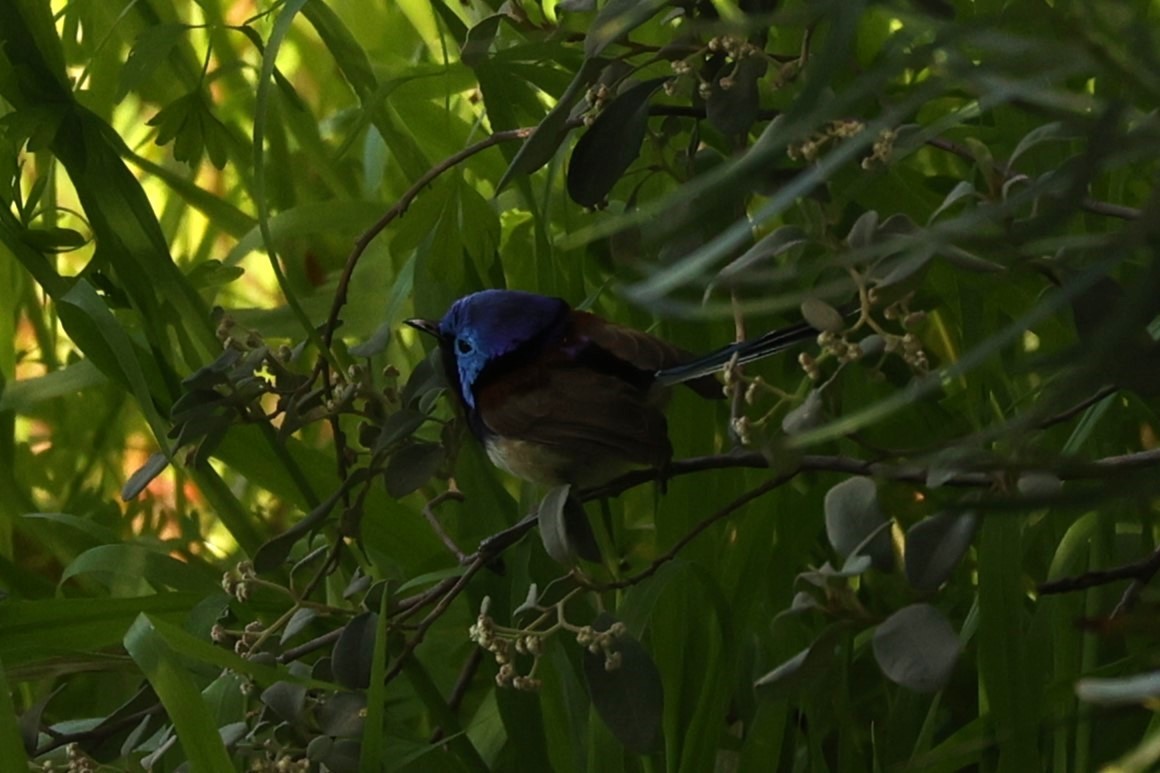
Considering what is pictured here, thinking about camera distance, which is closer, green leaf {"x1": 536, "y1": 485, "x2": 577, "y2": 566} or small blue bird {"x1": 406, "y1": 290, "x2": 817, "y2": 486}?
green leaf {"x1": 536, "y1": 485, "x2": 577, "y2": 566}

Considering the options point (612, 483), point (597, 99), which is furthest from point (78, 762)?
point (597, 99)

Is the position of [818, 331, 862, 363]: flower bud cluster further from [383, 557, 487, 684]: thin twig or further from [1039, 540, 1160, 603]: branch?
[383, 557, 487, 684]: thin twig

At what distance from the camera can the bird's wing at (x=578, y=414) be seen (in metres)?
0.84

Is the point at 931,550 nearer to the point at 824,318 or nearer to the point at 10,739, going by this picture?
the point at 824,318

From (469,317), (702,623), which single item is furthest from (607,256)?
(702,623)

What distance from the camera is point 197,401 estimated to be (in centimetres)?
84

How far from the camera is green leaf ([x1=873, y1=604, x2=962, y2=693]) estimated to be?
57cm

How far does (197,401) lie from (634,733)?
1.02ft

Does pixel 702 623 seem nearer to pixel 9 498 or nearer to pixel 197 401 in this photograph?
pixel 197 401

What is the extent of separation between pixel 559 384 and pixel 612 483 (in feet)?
0.27

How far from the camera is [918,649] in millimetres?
579

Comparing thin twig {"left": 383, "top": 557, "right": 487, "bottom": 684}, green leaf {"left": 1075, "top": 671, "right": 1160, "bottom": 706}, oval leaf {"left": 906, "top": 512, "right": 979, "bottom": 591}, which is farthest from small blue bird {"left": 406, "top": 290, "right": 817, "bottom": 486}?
green leaf {"left": 1075, "top": 671, "right": 1160, "bottom": 706}

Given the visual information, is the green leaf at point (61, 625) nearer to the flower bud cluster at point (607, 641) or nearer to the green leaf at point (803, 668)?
the flower bud cluster at point (607, 641)

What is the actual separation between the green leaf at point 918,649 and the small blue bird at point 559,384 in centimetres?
24
